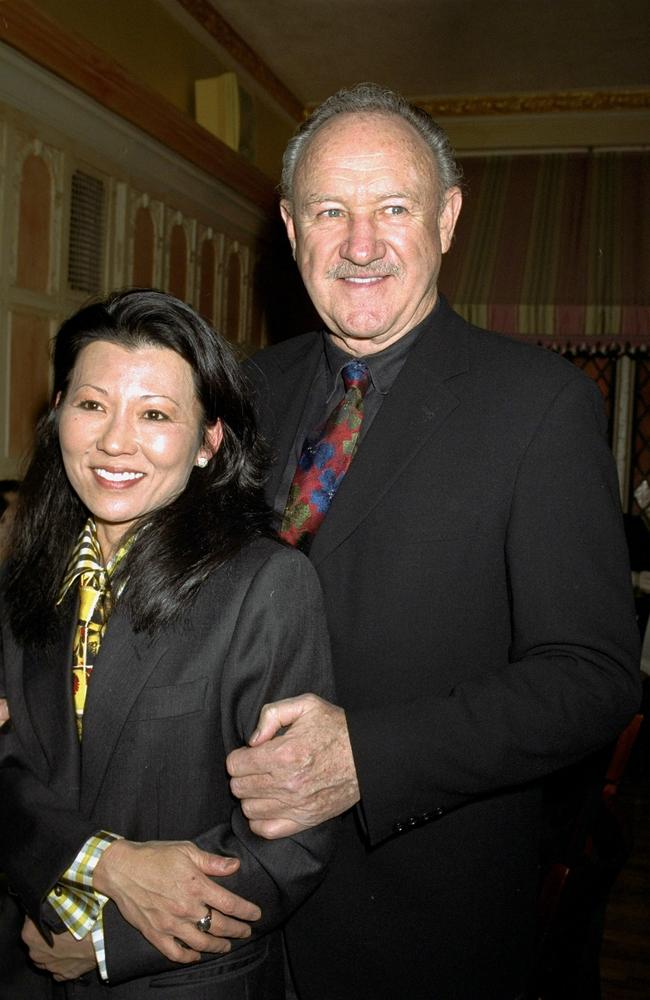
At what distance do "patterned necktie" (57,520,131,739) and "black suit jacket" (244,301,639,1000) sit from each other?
11.4 inches

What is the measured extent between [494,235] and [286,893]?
16.3ft

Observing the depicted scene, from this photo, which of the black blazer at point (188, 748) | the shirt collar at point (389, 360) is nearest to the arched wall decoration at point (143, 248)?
the shirt collar at point (389, 360)

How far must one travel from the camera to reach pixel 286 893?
1.09 m

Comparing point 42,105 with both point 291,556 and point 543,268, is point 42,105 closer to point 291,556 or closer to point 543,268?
point 291,556

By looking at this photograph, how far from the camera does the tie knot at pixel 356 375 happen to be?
1.43 metres

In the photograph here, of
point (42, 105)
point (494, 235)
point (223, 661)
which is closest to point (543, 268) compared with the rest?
point (494, 235)

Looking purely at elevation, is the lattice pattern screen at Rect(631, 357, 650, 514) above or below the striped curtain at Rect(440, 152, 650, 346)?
below

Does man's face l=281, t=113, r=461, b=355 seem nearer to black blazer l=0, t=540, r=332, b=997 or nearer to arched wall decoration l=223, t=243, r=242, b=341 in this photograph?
black blazer l=0, t=540, r=332, b=997

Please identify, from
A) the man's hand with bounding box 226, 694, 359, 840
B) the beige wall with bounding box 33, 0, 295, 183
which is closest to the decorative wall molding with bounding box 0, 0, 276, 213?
the beige wall with bounding box 33, 0, 295, 183

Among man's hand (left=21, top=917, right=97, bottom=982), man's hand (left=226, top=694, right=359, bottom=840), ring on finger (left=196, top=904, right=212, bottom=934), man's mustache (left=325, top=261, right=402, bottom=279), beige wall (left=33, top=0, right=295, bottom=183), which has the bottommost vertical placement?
man's hand (left=21, top=917, right=97, bottom=982)

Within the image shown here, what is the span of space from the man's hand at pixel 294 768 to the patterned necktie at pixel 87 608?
9.9 inches

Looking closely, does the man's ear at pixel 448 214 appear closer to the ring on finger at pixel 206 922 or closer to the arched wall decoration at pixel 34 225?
the ring on finger at pixel 206 922

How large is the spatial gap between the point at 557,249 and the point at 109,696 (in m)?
4.87

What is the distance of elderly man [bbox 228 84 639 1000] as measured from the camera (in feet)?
3.62
